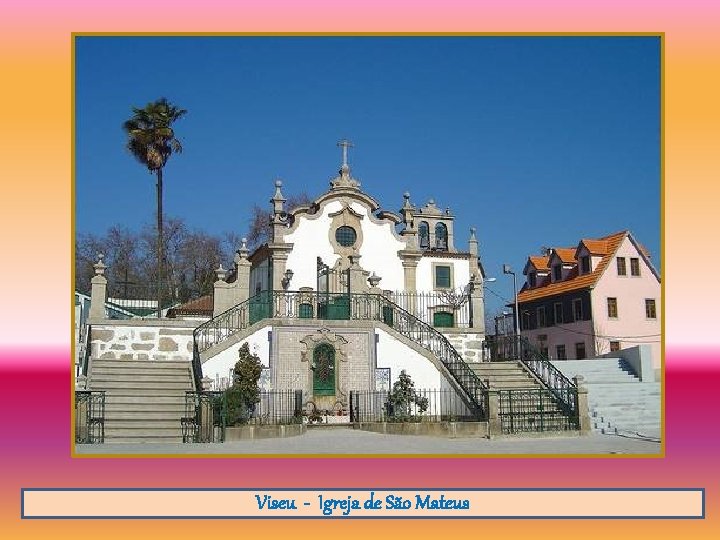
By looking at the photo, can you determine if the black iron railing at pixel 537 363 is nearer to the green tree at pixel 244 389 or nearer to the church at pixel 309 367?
the church at pixel 309 367

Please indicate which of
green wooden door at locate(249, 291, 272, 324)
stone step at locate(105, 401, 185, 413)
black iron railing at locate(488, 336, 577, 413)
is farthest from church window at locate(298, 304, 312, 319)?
stone step at locate(105, 401, 185, 413)

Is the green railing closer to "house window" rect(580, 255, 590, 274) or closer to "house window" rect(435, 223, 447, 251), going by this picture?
"house window" rect(435, 223, 447, 251)

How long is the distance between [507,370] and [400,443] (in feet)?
29.2

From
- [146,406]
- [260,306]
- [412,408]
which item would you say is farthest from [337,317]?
[146,406]

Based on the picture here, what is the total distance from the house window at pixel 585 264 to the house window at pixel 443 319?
9.58 meters

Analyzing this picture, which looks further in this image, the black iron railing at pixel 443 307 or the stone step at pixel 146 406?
the black iron railing at pixel 443 307

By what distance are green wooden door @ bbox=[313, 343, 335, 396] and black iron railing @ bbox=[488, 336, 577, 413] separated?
6339mm

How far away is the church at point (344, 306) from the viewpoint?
24.3 meters

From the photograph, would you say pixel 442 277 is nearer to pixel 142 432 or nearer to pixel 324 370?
pixel 324 370

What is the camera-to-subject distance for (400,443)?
1780 cm

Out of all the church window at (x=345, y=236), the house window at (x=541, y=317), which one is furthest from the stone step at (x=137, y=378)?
the house window at (x=541, y=317)

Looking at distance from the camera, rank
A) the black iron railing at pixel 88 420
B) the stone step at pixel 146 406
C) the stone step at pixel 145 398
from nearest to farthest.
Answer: the black iron railing at pixel 88 420
the stone step at pixel 146 406
the stone step at pixel 145 398

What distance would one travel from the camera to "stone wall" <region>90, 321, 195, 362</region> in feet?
81.7

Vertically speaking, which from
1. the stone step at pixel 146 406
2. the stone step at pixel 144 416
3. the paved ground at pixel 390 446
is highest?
the stone step at pixel 146 406
